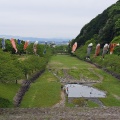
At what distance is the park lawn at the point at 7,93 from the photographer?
37759 mm

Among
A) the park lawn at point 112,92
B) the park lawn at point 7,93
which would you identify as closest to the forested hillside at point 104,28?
the park lawn at point 112,92

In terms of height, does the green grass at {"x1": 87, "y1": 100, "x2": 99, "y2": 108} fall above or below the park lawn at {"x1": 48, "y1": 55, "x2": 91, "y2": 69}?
above

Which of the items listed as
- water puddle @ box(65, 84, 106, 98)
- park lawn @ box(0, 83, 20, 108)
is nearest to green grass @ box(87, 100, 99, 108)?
water puddle @ box(65, 84, 106, 98)

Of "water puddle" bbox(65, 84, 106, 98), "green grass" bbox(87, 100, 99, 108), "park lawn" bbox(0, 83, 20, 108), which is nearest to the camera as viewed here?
"park lawn" bbox(0, 83, 20, 108)

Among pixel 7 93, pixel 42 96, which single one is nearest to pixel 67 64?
pixel 42 96

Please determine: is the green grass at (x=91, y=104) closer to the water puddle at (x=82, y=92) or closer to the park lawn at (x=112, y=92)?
the park lawn at (x=112, y=92)

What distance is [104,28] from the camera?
5458 inches

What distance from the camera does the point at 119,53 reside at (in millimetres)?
86938

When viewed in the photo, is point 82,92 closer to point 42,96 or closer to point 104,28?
point 42,96

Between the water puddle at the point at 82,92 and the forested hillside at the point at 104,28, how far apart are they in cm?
7078

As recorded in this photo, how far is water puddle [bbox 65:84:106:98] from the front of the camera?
48541 mm

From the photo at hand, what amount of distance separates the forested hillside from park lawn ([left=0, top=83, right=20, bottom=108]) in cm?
8320

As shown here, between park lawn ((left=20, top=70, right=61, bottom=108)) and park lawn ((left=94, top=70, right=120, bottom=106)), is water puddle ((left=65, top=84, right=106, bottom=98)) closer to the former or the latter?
park lawn ((left=94, top=70, right=120, bottom=106))

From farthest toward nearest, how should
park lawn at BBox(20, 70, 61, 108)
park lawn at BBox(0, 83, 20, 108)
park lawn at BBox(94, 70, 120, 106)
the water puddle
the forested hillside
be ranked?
the forested hillside, the water puddle, park lawn at BBox(94, 70, 120, 106), park lawn at BBox(20, 70, 61, 108), park lawn at BBox(0, 83, 20, 108)
